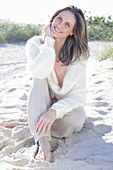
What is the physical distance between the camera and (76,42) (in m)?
2.40

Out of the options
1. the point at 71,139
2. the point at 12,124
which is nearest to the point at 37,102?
the point at 71,139

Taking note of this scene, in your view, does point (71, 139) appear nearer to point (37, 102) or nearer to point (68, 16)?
point (37, 102)

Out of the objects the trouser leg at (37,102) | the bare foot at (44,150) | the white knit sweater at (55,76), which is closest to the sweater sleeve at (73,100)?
the white knit sweater at (55,76)

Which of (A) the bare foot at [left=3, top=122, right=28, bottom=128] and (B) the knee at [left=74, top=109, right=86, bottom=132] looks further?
(A) the bare foot at [left=3, top=122, right=28, bottom=128]

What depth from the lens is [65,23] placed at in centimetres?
229

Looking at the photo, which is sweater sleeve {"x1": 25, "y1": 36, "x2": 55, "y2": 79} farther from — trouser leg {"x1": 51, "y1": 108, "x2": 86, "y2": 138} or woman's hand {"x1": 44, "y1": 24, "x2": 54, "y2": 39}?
trouser leg {"x1": 51, "y1": 108, "x2": 86, "y2": 138}

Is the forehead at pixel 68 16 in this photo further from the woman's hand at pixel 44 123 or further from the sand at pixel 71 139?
the sand at pixel 71 139

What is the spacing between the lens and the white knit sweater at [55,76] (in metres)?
2.18

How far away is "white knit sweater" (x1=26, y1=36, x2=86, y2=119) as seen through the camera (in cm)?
218

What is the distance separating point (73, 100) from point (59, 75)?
24 centimetres

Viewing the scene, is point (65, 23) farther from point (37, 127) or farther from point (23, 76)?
point (23, 76)

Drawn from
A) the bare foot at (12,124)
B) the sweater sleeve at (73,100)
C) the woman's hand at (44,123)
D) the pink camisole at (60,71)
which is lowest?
the bare foot at (12,124)

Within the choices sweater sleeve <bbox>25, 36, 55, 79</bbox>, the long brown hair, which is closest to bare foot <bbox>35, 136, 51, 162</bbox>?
sweater sleeve <bbox>25, 36, 55, 79</bbox>

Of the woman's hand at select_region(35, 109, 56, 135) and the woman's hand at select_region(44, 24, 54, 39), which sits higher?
the woman's hand at select_region(44, 24, 54, 39)
